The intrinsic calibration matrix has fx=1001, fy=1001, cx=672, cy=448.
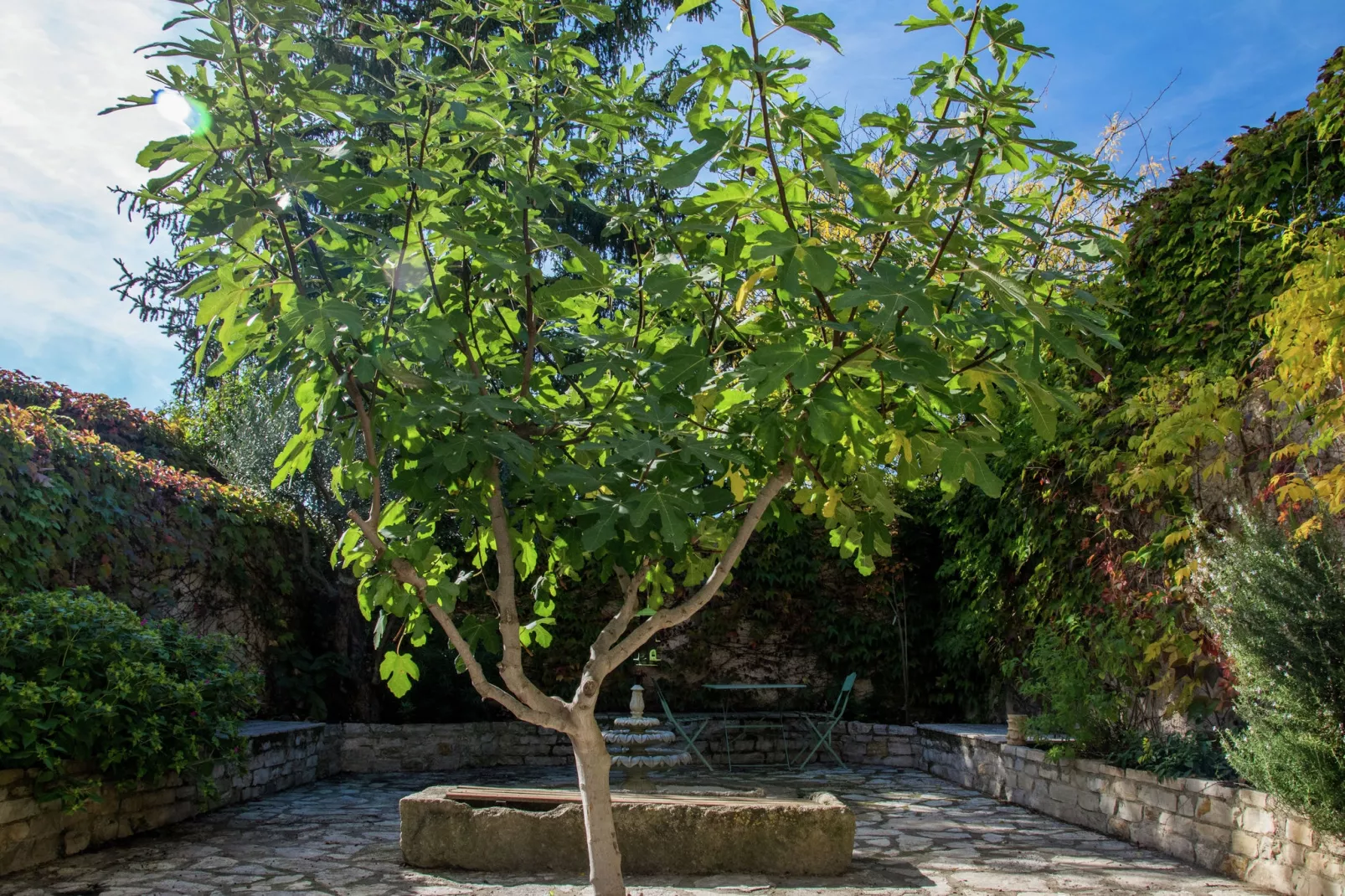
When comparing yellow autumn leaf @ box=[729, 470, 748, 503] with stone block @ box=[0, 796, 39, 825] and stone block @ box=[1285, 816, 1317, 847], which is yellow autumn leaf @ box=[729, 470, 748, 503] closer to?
stone block @ box=[1285, 816, 1317, 847]

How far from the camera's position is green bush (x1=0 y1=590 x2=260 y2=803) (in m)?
4.78

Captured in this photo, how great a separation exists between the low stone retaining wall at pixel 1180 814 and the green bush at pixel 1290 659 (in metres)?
0.19

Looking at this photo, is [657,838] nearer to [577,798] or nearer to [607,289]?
[577,798]

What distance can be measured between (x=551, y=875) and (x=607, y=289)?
3336mm

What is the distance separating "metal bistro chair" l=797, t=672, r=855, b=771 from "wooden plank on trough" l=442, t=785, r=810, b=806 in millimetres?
3786

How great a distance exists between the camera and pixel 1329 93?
17.1ft

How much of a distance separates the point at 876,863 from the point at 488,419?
375cm

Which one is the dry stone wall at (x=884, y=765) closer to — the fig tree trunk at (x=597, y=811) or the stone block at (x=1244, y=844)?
the stone block at (x=1244, y=844)

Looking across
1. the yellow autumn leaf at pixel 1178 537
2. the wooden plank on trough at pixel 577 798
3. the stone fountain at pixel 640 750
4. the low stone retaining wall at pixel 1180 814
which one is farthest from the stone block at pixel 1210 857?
the stone fountain at pixel 640 750

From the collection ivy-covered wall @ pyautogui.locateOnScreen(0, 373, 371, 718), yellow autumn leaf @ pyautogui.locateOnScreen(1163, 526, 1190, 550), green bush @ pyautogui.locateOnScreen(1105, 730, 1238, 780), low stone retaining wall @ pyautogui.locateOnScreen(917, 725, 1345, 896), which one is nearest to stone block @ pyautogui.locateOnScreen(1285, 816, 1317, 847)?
low stone retaining wall @ pyautogui.locateOnScreen(917, 725, 1345, 896)

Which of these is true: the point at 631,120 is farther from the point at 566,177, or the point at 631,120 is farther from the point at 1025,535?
the point at 1025,535

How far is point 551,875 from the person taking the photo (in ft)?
16.0

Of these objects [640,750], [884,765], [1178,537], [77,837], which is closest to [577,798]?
[640,750]

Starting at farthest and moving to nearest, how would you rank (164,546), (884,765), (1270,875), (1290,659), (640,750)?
(884,765), (164,546), (640,750), (1270,875), (1290,659)
